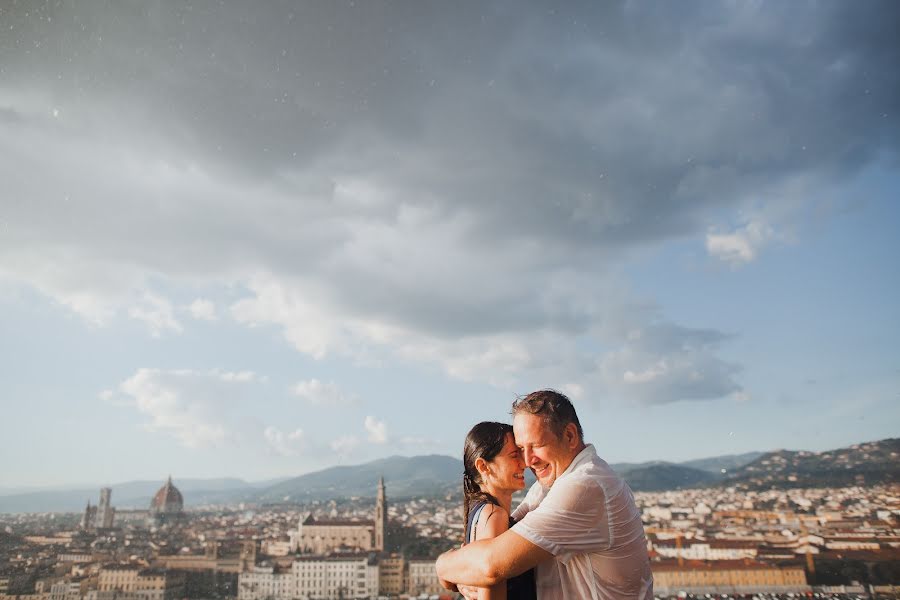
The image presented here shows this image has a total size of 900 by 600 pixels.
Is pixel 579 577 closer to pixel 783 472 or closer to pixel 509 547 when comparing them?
pixel 509 547

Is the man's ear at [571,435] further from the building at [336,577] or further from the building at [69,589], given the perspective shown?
the building at [336,577]

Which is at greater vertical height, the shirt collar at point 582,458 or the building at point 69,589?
the shirt collar at point 582,458

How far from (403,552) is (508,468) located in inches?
1435

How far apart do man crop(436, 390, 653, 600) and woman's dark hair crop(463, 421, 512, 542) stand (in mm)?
115

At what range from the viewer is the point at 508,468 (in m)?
1.43

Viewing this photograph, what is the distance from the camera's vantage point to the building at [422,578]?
31391mm

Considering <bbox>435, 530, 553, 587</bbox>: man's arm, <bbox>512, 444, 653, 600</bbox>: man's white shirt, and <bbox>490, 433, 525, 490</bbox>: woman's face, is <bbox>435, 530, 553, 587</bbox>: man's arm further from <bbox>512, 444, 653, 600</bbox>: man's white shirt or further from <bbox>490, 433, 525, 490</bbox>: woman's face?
<bbox>490, 433, 525, 490</bbox>: woman's face

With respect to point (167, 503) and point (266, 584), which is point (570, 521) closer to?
point (266, 584)

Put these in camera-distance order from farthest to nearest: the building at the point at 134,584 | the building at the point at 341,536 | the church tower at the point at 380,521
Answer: the church tower at the point at 380,521 < the building at the point at 341,536 < the building at the point at 134,584

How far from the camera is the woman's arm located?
4.05 ft

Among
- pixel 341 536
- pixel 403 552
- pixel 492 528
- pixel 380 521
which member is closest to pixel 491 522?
pixel 492 528

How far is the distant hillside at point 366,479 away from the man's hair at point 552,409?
7516 centimetres

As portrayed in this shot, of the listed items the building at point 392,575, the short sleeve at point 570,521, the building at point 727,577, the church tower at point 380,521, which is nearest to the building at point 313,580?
the building at point 392,575

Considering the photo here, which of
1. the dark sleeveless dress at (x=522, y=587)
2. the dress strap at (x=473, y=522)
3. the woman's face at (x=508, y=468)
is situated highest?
the woman's face at (x=508, y=468)
